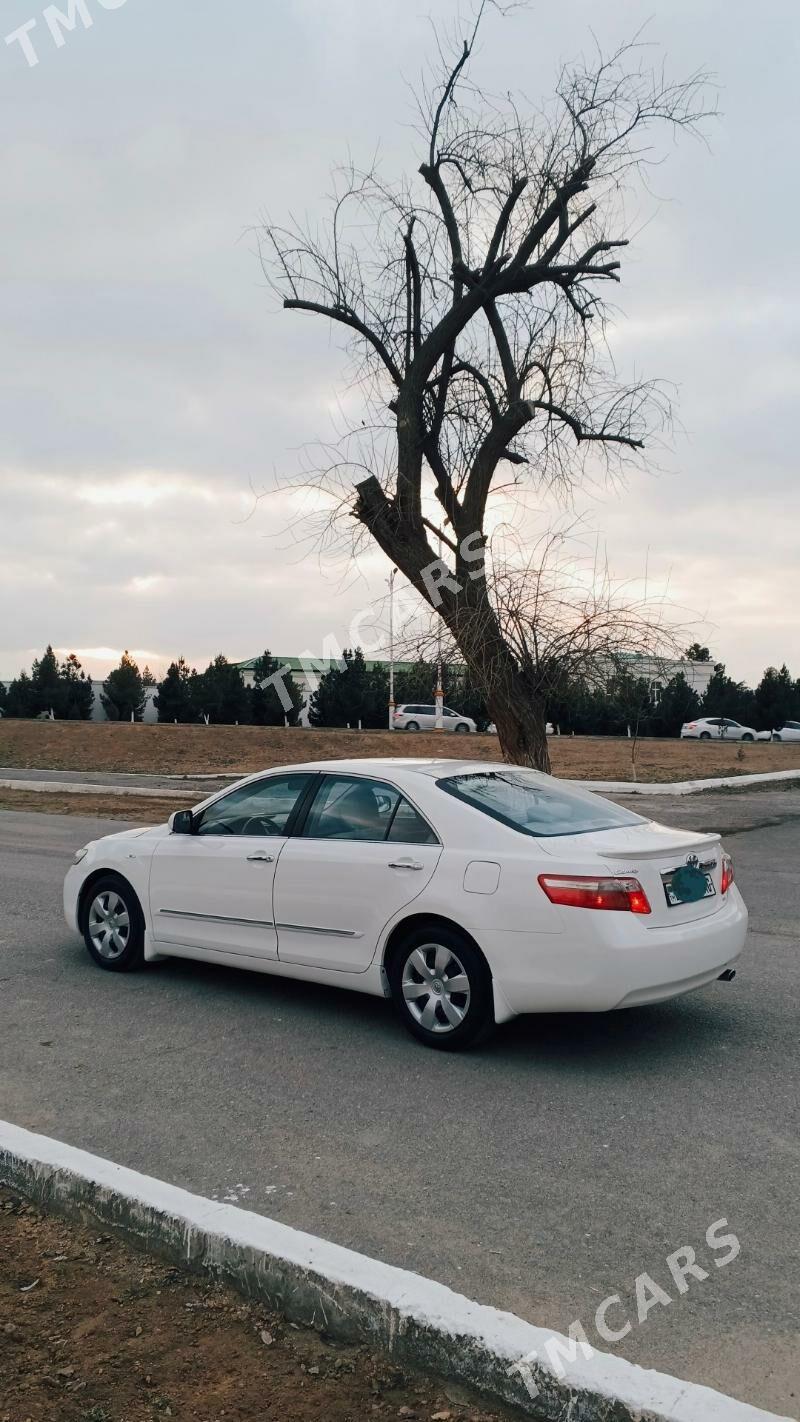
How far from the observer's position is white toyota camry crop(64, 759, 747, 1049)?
5410 millimetres

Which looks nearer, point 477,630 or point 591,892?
point 591,892

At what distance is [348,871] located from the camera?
6.16 meters

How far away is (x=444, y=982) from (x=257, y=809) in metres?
1.79

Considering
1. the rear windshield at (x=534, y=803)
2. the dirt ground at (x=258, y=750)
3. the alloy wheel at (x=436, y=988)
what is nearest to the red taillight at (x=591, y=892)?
the rear windshield at (x=534, y=803)

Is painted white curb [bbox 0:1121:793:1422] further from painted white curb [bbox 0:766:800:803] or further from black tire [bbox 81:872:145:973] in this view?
painted white curb [bbox 0:766:800:803]

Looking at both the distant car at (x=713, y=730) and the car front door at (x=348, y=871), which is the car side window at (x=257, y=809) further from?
the distant car at (x=713, y=730)

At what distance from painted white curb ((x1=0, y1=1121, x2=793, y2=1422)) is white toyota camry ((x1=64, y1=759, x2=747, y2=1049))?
84.8 inches

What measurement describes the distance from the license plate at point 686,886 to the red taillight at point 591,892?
0.91 ft

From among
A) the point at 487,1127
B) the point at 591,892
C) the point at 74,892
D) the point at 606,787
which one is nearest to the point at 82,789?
the point at 606,787

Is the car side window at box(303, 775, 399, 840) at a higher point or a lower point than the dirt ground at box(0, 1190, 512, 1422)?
higher

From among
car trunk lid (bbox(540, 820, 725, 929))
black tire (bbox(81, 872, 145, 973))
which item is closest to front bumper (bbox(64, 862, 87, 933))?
black tire (bbox(81, 872, 145, 973))

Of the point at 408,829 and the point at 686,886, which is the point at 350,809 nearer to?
the point at 408,829

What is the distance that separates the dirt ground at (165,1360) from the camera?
2.83m

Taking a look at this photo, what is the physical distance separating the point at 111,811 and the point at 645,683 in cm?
1103
